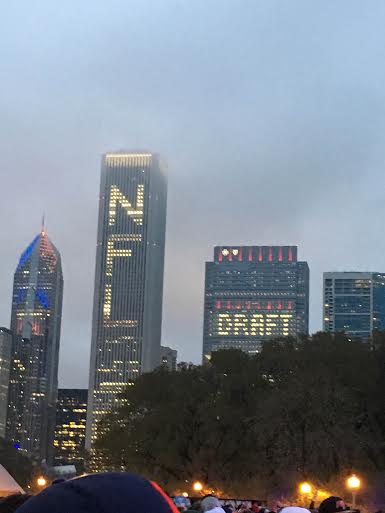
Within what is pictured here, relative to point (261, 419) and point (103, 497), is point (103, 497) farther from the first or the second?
point (261, 419)

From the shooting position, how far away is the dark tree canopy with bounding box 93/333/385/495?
4209 centimetres

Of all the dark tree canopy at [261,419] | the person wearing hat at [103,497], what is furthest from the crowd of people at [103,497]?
the dark tree canopy at [261,419]

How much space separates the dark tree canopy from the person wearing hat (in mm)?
39899

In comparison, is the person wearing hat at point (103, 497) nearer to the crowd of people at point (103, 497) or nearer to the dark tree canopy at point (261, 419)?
the crowd of people at point (103, 497)

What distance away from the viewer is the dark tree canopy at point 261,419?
42.1m

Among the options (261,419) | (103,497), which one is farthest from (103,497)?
(261,419)

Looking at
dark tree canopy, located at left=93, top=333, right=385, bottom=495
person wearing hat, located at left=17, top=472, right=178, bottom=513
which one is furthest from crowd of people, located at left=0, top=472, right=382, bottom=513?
dark tree canopy, located at left=93, top=333, right=385, bottom=495

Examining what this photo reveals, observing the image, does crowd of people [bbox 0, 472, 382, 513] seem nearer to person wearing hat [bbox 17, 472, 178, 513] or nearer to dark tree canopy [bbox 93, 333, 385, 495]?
person wearing hat [bbox 17, 472, 178, 513]

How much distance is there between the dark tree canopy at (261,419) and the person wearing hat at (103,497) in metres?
39.9

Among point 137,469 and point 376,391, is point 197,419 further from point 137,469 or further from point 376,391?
point 376,391

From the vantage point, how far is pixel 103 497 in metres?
2.16

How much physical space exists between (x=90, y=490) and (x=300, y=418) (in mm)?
41370

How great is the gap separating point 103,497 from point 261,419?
140ft

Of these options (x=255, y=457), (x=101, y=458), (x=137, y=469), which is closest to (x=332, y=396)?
(x=255, y=457)
